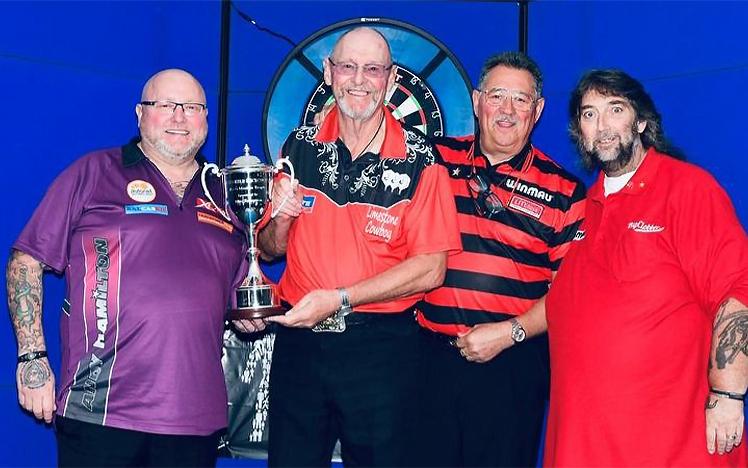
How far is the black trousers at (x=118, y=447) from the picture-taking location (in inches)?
105

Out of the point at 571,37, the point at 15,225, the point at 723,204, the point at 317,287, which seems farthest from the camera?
the point at 571,37

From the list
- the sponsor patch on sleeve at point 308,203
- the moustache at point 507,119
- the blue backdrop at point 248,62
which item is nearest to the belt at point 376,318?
the sponsor patch on sleeve at point 308,203

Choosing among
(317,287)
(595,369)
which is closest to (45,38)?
(317,287)

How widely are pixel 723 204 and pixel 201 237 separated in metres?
1.52

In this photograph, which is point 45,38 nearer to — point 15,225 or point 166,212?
point 15,225

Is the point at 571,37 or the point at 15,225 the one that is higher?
the point at 571,37

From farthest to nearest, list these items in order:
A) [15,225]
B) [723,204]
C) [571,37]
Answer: [571,37] → [15,225] → [723,204]

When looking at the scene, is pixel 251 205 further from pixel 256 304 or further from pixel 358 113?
pixel 358 113

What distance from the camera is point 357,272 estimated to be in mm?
2795

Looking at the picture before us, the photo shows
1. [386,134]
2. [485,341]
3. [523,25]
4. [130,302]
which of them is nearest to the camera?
[130,302]

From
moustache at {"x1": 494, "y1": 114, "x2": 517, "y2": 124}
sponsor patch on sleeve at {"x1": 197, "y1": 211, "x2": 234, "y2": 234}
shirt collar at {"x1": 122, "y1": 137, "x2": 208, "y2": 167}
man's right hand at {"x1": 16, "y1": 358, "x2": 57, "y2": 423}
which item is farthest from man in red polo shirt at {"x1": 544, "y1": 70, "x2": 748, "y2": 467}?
man's right hand at {"x1": 16, "y1": 358, "x2": 57, "y2": 423}

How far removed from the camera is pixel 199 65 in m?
3.68

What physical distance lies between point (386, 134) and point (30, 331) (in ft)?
3.97

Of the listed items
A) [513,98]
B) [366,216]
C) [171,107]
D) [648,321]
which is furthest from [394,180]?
[648,321]
